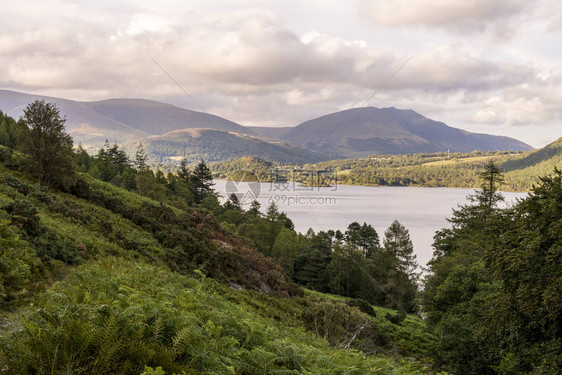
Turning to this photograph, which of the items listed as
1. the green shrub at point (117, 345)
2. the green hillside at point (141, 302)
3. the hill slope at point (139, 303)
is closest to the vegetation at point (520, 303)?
the green hillside at point (141, 302)

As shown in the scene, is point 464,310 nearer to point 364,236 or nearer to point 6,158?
point 6,158

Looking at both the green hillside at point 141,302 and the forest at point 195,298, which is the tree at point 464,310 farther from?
the green hillside at point 141,302

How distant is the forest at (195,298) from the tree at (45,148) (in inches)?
3.1

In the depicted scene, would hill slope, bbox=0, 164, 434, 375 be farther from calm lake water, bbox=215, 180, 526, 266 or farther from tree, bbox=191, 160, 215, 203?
tree, bbox=191, 160, 215, 203

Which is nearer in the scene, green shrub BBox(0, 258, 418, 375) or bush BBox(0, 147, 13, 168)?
green shrub BBox(0, 258, 418, 375)

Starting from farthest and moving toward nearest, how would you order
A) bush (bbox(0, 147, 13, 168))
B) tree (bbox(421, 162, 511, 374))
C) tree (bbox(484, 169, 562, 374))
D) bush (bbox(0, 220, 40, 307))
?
bush (bbox(0, 147, 13, 168))
tree (bbox(421, 162, 511, 374))
tree (bbox(484, 169, 562, 374))
bush (bbox(0, 220, 40, 307))

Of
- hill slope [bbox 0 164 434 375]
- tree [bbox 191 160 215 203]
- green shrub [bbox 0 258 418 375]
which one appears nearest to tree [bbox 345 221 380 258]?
tree [bbox 191 160 215 203]

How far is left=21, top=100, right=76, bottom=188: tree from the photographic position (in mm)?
20922

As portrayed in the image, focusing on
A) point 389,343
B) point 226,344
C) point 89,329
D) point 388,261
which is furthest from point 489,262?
point 388,261

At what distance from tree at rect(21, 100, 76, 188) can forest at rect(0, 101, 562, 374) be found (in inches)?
3.1

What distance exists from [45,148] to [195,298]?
1904 centimetres

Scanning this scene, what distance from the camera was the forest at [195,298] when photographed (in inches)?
159

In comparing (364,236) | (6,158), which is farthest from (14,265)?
(364,236)

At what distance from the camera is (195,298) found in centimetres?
748
